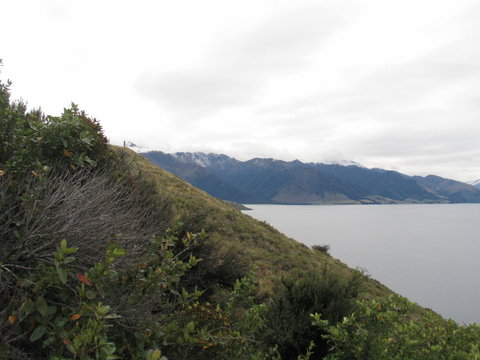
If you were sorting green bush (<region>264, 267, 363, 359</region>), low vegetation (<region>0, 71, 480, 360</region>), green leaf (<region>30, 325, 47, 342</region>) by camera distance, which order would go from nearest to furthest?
green leaf (<region>30, 325, 47, 342</region>), low vegetation (<region>0, 71, 480, 360</region>), green bush (<region>264, 267, 363, 359</region>)

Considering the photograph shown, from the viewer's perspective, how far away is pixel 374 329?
4625 millimetres

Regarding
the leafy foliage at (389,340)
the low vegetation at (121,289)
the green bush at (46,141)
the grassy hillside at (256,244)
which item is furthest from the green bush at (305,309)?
the grassy hillside at (256,244)

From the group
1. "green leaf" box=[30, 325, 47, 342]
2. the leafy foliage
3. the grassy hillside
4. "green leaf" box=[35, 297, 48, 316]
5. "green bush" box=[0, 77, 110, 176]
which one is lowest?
the grassy hillside

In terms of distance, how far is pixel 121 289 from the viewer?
294cm

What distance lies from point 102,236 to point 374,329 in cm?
408

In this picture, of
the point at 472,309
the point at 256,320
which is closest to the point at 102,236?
the point at 256,320

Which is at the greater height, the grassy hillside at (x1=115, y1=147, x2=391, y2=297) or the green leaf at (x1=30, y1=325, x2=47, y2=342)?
the green leaf at (x1=30, y1=325, x2=47, y2=342)

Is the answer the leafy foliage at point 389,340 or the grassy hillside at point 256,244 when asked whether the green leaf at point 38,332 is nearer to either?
the leafy foliage at point 389,340

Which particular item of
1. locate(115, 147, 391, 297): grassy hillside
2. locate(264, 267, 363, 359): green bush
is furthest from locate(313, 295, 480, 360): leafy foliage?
locate(115, 147, 391, 297): grassy hillside

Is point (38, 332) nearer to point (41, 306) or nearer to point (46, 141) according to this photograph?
point (41, 306)

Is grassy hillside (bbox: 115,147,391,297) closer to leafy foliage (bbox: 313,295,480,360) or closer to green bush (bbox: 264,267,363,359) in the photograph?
green bush (bbox: 264,267,363,359)

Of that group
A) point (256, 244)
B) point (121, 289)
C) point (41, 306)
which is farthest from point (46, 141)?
point (256, 244)

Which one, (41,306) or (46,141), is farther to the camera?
(46,141)

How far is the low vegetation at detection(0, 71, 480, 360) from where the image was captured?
208 centimetres
